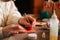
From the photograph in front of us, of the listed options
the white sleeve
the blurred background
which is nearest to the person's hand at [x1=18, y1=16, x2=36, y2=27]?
the white sleeve

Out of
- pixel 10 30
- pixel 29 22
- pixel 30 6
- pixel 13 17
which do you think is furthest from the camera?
pixel 30 6

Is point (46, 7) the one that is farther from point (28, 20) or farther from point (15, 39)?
point (15, 39)

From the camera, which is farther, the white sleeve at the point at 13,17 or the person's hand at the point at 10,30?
the white sleeve at the point at 13,17

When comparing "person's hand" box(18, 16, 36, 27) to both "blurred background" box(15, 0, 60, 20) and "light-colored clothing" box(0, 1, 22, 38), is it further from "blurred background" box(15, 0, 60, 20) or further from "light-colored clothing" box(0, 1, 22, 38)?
"blurred background" box(15, 0, 60, 20)

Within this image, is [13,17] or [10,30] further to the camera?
[13,17]

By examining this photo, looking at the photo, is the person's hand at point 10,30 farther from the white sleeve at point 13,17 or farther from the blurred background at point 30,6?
the blurred background at point 30,6

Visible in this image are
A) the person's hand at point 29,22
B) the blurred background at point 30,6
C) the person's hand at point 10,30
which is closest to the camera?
the person's hand at point 10,30

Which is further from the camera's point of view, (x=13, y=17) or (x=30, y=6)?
(x=30, y=6)

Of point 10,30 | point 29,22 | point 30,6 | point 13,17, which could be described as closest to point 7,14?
point 13,17

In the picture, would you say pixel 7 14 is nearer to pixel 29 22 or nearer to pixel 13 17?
pixel 13 17

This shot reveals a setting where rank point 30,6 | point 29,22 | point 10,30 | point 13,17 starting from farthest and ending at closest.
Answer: point 30,6 < point 13,17 < point 29,22 < point 10,30

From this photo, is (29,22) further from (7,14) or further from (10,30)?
(7,14)

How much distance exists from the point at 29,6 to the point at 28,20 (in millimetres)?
1691

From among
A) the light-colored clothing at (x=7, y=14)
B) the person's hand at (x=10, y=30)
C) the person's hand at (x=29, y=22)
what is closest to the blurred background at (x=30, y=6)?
the light-colored clothing at (x=7, y=14)
